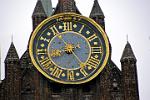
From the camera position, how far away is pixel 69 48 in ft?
148

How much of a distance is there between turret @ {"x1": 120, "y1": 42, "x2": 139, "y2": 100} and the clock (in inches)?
47.1

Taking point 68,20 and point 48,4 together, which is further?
point 48,4

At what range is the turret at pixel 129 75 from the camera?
145 ft

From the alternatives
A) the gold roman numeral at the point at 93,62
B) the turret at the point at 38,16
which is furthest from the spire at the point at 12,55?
the gold roman numeral at the point at 93,62

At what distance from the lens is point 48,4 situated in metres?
54.2

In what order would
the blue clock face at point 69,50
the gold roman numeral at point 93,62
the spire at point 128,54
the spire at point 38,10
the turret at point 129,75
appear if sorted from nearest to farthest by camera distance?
the turret at point 129,75 < the gold roman numeral at point 93,62 < the blue clock face at point 69,50 < the spire at point 128,54 < the spire at point 38,10

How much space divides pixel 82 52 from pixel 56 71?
1907mm

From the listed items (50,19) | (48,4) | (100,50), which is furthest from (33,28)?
(48,4)

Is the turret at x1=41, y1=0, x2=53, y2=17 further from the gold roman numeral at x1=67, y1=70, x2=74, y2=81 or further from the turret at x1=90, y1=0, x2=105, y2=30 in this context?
the gold roman numeral at x1=67, y1=70, x2=74, y2=81

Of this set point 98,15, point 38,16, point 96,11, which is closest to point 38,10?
point 38,16

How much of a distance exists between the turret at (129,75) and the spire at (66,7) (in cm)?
393

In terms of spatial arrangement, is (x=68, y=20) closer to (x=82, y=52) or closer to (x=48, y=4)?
(x=82, y=52)

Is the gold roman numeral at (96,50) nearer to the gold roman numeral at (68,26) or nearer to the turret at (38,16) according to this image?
the gold roman numeral at (68,26)

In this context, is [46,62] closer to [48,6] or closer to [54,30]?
[54,30]
